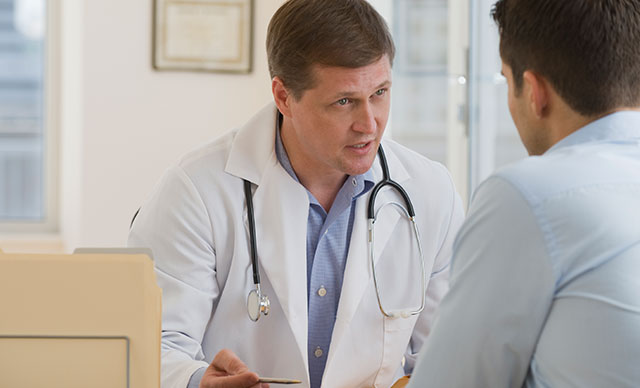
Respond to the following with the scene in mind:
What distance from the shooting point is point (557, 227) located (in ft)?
2.89

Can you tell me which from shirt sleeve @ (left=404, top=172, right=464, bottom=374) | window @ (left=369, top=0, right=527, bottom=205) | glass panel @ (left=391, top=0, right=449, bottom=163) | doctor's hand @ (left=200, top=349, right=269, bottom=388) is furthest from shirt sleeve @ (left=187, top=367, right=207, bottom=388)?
glass panel @ (left=391, top=0, right=449, bottom=163)


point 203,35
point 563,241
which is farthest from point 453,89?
point 563,241

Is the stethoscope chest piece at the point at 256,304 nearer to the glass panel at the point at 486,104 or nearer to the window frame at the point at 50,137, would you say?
the glass panel at the point at 486,104

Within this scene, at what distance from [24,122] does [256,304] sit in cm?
291

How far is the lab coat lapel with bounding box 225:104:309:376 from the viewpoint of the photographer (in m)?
1.49

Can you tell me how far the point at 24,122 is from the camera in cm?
399

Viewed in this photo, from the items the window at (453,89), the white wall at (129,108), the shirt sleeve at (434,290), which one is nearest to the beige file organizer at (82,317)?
the shirt sleeve at (434,290)

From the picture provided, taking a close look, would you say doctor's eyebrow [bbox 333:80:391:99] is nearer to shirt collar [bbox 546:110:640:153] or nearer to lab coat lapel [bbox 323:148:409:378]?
lab coat lapel [bbox 323:148:409:378]

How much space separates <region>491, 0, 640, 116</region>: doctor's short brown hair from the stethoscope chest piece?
0.67 m

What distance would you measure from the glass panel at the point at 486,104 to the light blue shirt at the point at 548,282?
160cm

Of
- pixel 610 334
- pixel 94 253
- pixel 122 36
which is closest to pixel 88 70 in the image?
pixel 122 36

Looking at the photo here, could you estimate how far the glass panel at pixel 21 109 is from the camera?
396 cm

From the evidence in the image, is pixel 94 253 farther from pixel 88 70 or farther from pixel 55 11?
pixel 55 11

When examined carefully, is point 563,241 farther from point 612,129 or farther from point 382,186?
point 382,186
